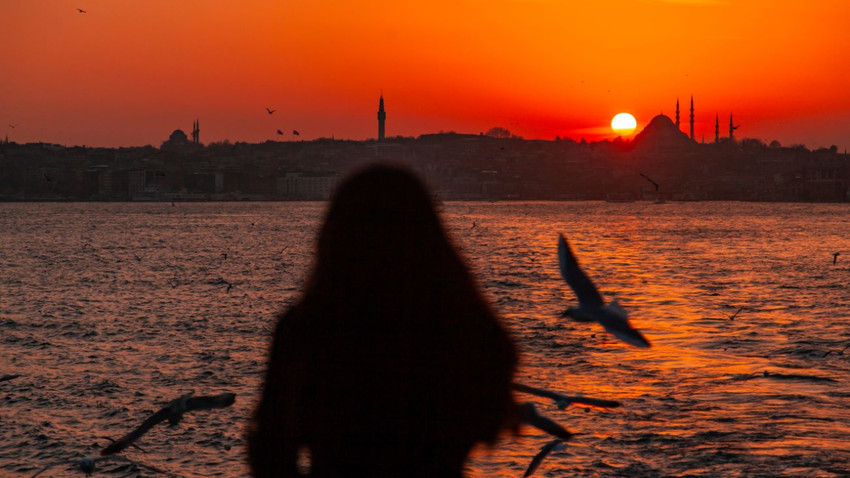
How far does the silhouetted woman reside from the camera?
194cm

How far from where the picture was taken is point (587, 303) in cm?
212

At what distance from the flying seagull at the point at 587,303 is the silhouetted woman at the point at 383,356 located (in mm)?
199

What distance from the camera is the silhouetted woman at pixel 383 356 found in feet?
6.35

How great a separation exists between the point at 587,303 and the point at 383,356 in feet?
1.55

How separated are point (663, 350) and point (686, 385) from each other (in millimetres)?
2515

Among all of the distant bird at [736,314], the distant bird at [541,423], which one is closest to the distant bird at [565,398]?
the distant bird at [541,423]

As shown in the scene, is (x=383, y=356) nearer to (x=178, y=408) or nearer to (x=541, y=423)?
(x=541, y=423)

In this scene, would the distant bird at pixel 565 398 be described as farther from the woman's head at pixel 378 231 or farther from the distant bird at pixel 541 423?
the woman's head at pixel 378 231

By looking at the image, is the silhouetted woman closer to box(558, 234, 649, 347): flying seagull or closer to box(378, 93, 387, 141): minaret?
box(558, 234, 649, 347): flying seagull

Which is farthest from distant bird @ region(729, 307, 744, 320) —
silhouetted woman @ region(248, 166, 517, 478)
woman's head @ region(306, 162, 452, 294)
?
woman's head @ region(306, 162, 452, 294)

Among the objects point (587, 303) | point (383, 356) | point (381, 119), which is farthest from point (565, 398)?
A: point (381, 119)

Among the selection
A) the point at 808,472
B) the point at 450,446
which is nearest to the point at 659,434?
the point at 808,472

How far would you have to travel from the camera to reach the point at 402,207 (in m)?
1.96

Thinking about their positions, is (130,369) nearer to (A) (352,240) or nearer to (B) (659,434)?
(B) (659,434)
